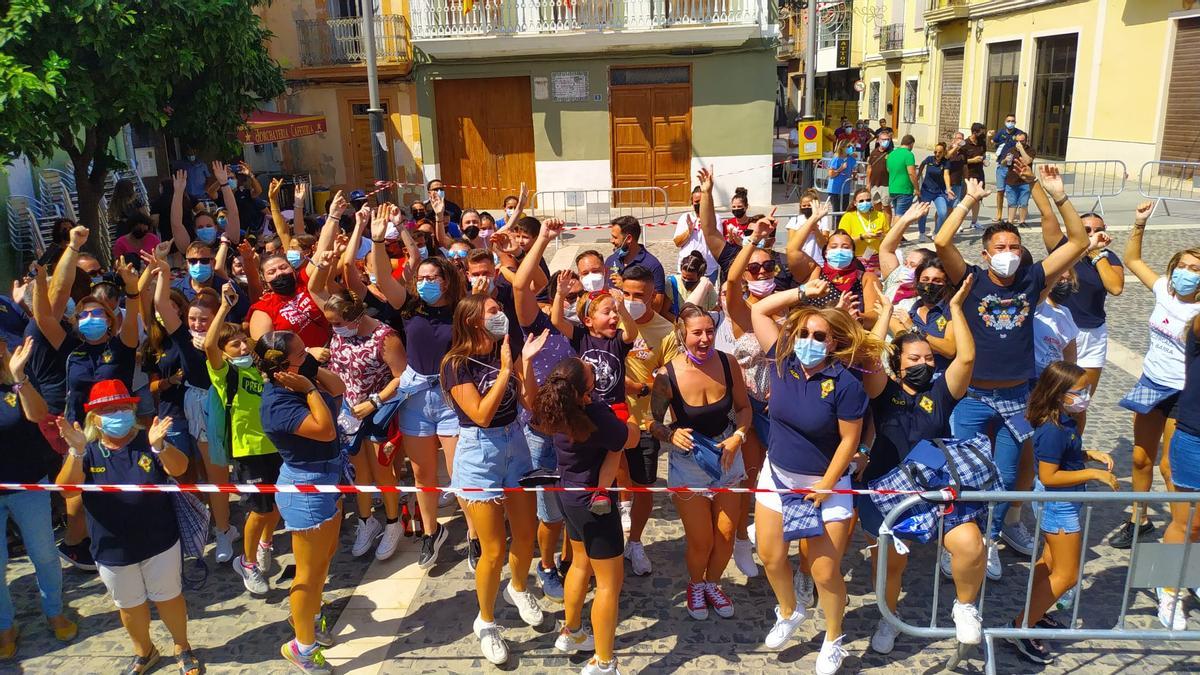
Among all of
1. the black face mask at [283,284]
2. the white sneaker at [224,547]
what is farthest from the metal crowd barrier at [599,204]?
the white sneaker at [224,547]

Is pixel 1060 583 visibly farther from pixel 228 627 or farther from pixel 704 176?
pixel 228 627

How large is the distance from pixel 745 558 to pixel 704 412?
1.19 metres

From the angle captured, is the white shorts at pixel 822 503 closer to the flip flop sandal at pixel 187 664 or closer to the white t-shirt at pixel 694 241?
the white t-shirt at pixel 694 241

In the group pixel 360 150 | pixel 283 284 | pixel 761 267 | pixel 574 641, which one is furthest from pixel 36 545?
pixel 360 150

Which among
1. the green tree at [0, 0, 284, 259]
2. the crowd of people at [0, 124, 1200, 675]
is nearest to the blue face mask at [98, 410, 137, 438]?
the crowd of people at [0, 124, 1200, 675]

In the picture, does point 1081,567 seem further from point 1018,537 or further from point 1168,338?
point 1168,338

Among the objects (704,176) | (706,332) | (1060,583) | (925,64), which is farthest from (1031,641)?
(925,64)

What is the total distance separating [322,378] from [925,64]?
3477 cm

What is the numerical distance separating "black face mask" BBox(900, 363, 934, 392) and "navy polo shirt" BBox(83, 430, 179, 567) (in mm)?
3753

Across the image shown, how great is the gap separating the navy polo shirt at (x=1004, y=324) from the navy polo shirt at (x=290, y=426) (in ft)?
12.1

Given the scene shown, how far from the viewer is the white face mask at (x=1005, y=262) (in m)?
4.91

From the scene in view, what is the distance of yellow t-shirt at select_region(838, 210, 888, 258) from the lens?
8.31 metres

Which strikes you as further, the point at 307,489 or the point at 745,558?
the point at 745,558

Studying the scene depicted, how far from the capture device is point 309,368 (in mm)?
4496
